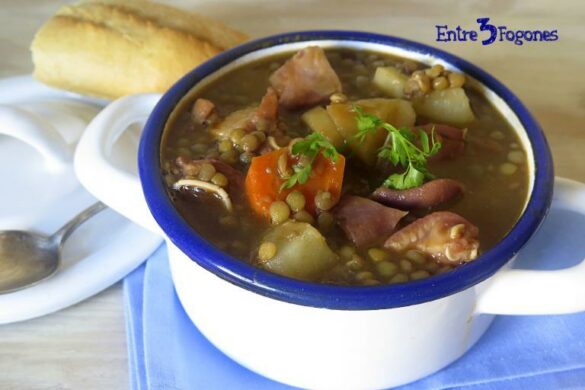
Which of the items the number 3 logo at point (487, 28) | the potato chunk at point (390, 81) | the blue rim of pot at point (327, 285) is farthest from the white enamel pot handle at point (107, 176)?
the number 3 logo at point (487, 28)

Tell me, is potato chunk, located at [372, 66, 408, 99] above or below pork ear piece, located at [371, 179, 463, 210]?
above

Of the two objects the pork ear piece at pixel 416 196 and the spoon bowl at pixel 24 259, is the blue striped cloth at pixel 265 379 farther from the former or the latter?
the pork ear piece at pixel 416 196

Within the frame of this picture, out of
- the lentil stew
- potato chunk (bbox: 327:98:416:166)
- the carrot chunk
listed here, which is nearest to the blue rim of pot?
the lentil stew

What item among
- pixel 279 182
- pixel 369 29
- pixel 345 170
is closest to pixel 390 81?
pixel 345 170

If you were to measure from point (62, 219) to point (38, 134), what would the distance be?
205 millimetres

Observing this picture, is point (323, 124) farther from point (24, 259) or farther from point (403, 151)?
point (24, 259)

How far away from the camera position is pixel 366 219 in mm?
1271

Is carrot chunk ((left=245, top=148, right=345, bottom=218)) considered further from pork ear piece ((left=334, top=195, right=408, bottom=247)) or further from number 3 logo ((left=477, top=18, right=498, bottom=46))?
number 3 logo ((left=477, top=18, right=498, bottom=46))

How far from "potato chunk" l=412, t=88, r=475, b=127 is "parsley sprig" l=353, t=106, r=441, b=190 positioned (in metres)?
0.17

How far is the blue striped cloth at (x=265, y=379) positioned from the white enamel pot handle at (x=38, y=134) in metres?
0.40

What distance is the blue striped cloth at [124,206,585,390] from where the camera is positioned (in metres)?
1.39

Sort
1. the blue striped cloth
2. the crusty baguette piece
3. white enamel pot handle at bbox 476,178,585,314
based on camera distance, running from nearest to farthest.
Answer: white enamel pot handle at bbox 476,178,585,314
the blue striped cloth
the crusty baguette piece

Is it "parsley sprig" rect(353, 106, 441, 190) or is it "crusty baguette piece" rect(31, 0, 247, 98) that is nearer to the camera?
"parsley sprig" rect(353, 106, 441, 190)

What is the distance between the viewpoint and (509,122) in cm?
154
